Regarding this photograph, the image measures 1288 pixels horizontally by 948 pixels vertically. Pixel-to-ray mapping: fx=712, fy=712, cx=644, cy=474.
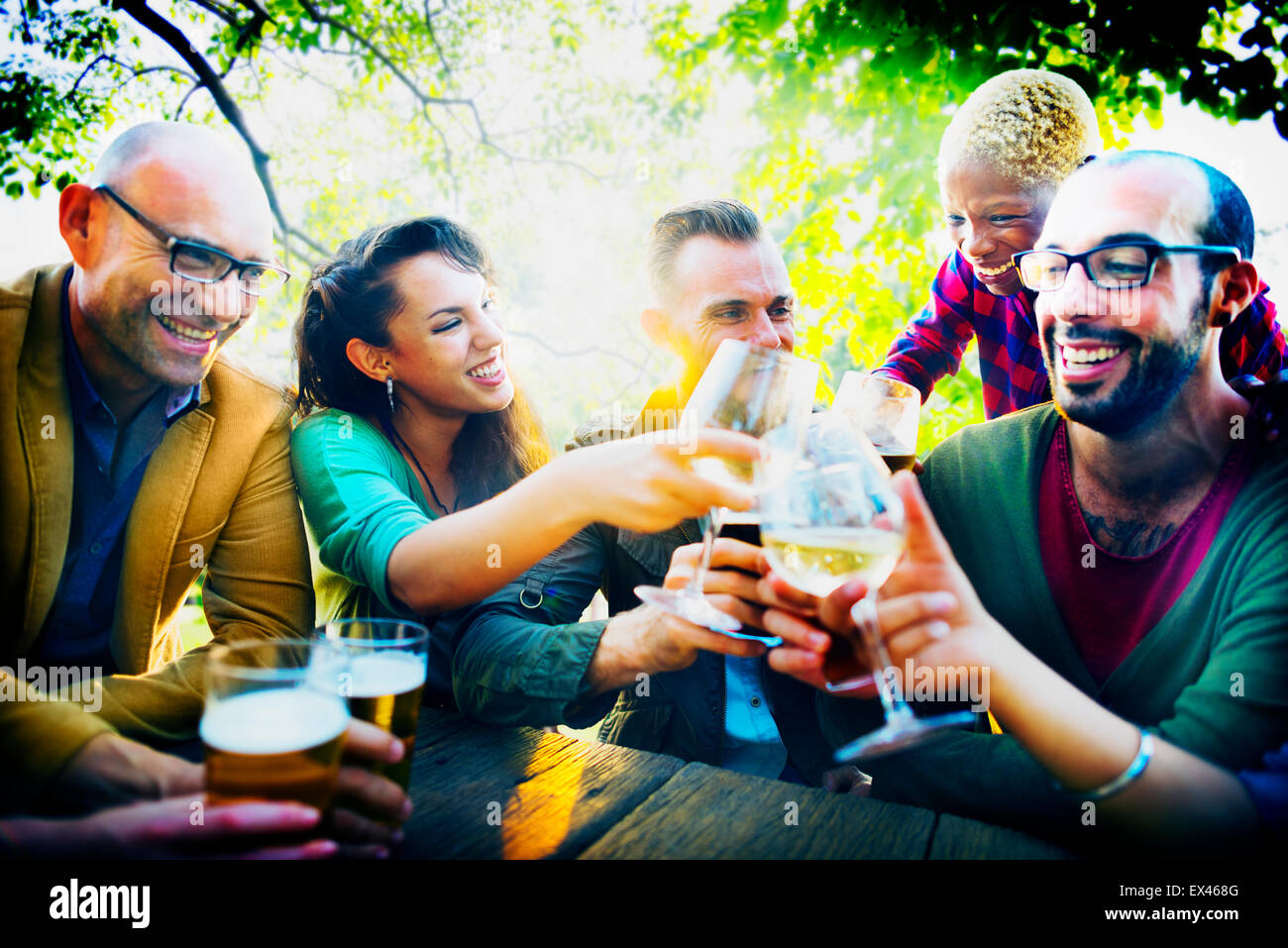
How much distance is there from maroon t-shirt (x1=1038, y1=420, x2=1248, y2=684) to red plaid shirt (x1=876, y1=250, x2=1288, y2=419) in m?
1.16

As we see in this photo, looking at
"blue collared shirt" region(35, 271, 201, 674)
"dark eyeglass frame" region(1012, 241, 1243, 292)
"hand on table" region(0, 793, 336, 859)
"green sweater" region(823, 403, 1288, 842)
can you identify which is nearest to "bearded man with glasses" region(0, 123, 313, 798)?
"blue collared shirt" region(35, 271, 201, 674)

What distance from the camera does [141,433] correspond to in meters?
2.32

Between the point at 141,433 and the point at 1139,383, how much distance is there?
9.66 ft

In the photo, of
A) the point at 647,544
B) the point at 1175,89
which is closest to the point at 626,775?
the point at 647,544

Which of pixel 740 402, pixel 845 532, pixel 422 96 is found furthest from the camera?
pixel 422 96

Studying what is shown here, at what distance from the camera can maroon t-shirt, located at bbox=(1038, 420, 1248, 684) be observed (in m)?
1.74

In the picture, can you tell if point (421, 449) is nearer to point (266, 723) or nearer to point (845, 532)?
point (266, 723)

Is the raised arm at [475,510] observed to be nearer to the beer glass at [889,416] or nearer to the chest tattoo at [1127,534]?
the beer glass at [889,416]

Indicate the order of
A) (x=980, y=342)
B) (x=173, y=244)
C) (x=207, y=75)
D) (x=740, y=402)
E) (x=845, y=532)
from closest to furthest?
(x=845, y=532) → (x=740, y=402) → (x=173, y=244) → (x=980, y=342) → (x=207, y=75)

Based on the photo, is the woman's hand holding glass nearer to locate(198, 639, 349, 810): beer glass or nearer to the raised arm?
the raised arm

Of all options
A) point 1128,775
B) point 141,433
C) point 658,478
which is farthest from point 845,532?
point 141,433

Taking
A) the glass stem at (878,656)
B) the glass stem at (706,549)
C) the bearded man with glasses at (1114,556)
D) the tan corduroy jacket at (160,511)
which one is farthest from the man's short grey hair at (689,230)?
the glass stem at (878,656)

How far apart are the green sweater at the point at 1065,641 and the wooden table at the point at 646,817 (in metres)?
0.20

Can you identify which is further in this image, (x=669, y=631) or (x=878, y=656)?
(x=669, y=631)
